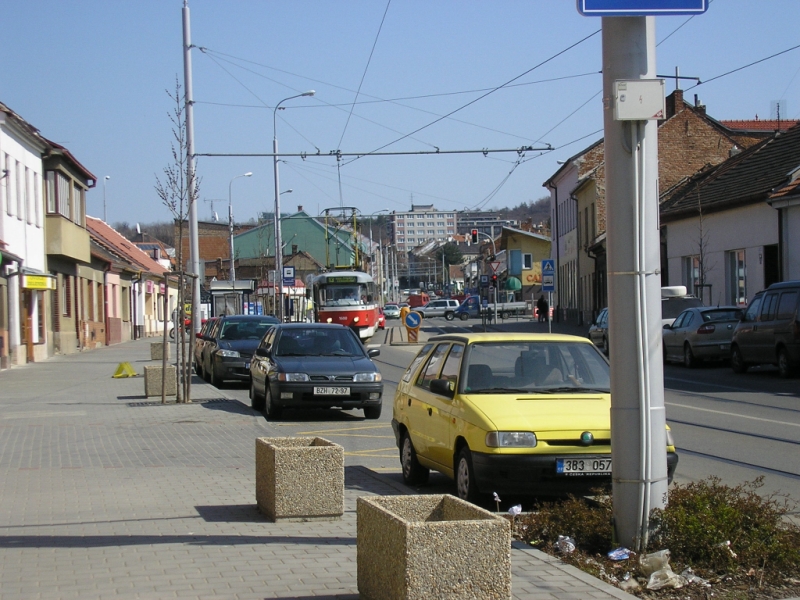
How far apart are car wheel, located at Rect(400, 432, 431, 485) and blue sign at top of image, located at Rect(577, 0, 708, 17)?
5040 millimetres

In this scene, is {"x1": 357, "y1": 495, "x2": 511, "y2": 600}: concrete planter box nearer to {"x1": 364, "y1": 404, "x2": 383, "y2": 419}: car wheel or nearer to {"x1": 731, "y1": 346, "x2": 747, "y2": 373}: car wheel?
{"x1": 364, "y1": 404, "x2": 383, "y2": 419}: car wheel

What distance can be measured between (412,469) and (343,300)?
34762 millimetres

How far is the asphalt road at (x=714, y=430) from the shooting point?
10602mm

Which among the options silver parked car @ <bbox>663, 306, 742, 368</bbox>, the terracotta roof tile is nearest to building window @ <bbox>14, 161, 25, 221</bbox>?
silver parked car @ <bbox>663, 306, 742, 368</bbox>

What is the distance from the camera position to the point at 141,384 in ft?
78.4

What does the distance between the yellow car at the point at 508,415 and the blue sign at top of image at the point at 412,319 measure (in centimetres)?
2745

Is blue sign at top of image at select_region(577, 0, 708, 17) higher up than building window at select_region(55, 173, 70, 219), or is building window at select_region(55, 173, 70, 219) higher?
building window at select_region(55, 173, 70, 219)

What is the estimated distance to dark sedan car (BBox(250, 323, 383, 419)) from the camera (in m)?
15.9

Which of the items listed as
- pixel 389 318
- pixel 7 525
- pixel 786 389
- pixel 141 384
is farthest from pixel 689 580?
pixel 389 318

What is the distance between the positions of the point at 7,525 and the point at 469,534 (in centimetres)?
433

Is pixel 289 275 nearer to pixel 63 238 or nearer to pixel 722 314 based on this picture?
pixel 63 238

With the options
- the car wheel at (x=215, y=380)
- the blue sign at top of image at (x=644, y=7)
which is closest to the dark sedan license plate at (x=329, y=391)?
the car wheel at (x=215, y=380)

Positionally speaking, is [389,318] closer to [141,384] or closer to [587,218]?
[587,218]

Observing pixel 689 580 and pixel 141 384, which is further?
pixel 141 384
